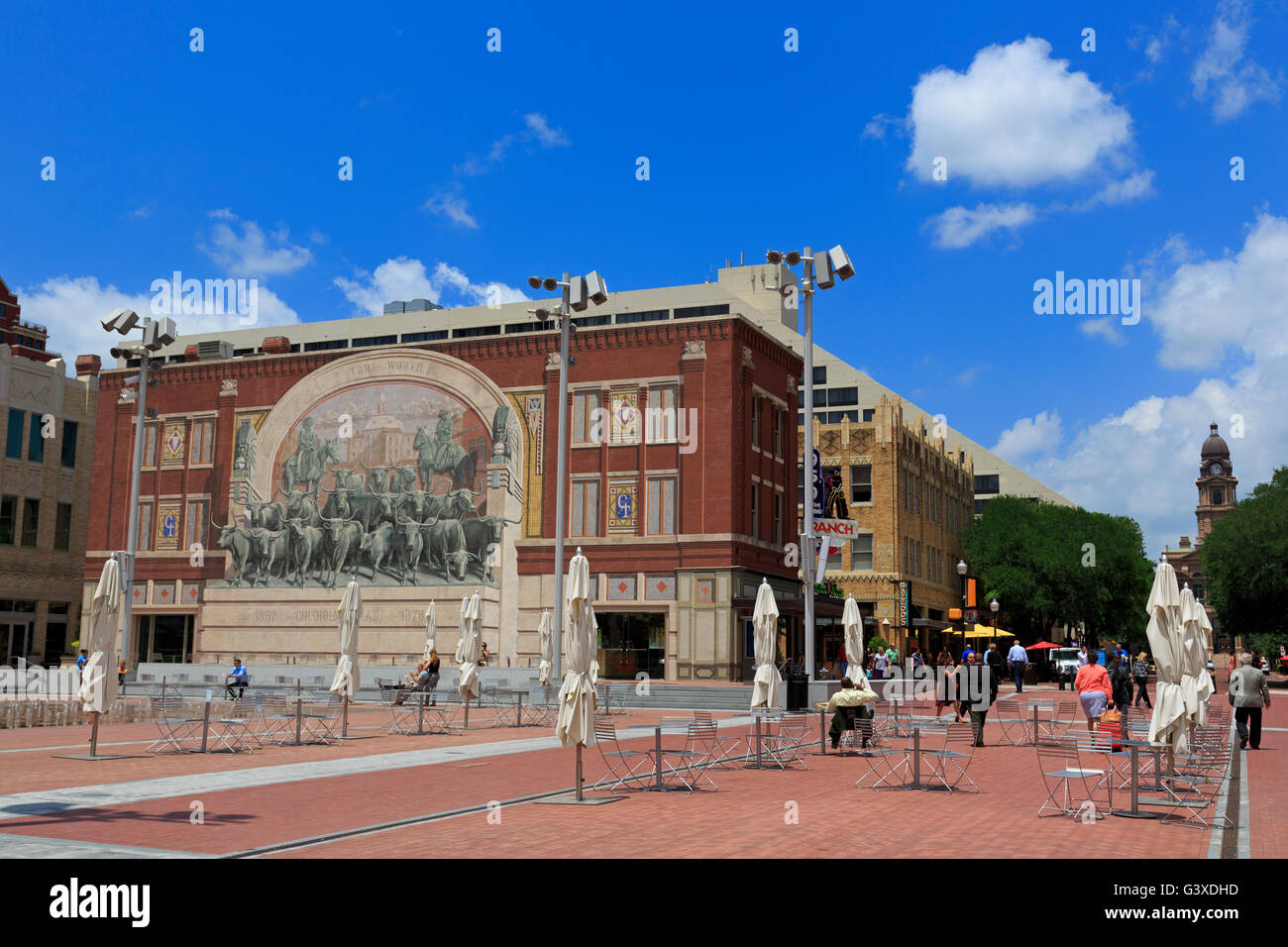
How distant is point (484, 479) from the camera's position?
48.6m

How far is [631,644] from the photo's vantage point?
45.9 m

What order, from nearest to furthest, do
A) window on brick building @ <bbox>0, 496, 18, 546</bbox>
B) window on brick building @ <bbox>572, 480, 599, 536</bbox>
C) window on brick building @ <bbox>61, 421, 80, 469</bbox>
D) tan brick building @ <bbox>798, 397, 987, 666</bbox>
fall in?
window on brick building @ <bbox>572, 480, 599, 536</bbox>, window on brick building @ <bbox>0, 496, 18, 546</bbox>, window on brick building @ <bbox>61, 421, 80, 469</bbox>, tan brick building @ <bbox>798, 397, 987, 666</bbox>

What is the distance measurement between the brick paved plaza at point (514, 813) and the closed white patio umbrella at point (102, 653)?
92cm

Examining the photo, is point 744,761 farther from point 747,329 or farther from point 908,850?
point 747,329

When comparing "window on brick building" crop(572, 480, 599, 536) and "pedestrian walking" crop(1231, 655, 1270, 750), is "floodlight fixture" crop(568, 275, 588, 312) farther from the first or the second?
"pedestrian walking" crop(1231, 655, 1270, 750)

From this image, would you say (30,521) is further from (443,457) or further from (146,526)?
(443,457)

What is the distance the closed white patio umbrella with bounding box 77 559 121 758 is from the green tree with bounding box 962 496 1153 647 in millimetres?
58076

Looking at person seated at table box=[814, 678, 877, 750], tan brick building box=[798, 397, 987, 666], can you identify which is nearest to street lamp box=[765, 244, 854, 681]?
person seated at table box=[814, 678, 877, 750]

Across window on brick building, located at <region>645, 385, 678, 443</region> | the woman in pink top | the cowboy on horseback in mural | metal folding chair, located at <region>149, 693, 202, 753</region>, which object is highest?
window on brick building, located at <region>645, 385, 678, 443</region>

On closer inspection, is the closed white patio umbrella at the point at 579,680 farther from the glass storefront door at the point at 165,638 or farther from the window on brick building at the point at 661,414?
the glass storefront door at the point at 165,638

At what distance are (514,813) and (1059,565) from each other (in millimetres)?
62001

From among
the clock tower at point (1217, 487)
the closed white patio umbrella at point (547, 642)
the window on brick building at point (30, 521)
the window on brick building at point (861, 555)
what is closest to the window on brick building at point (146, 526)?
the window on brick building at point (30, 521)

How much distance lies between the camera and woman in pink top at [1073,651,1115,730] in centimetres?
1784
